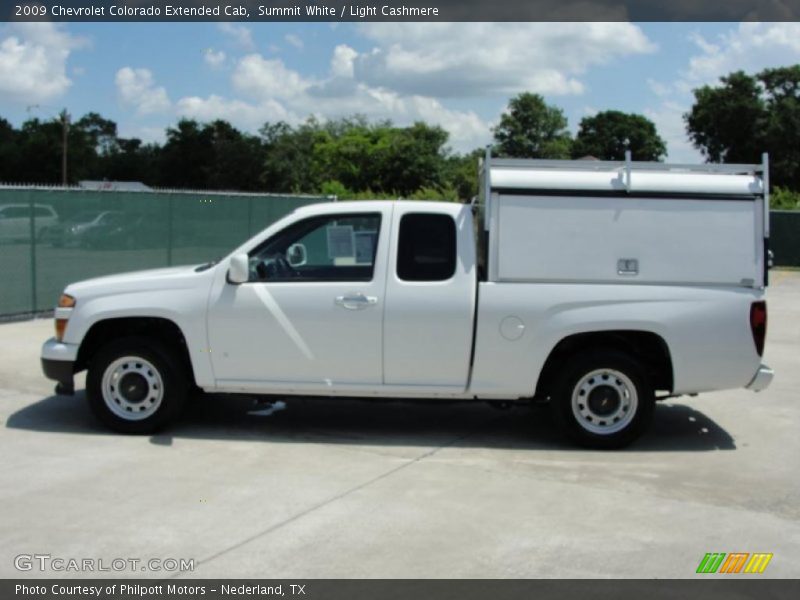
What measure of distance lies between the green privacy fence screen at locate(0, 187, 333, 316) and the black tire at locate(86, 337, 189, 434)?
6.41 m

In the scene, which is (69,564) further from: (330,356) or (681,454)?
(681,454)

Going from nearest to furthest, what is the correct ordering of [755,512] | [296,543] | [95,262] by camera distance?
[296,543]
[755,512]
[95,262]

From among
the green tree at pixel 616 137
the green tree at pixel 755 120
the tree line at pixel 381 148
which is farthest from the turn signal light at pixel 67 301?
the green tree at pixel 616 137

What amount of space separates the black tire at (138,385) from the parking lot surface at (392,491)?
0.17 m

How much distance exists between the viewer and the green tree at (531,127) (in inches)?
2608

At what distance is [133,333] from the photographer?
24.6ft

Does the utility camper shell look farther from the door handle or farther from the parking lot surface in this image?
the parking lot surface

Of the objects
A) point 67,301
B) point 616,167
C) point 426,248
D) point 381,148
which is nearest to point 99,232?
point 67,301

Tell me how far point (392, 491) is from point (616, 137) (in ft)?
252

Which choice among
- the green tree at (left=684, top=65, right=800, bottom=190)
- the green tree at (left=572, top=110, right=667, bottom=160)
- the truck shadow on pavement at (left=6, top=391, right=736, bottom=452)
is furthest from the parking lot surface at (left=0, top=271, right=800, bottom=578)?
the green tree at (left=572, top=110, right=667, bottom=160)

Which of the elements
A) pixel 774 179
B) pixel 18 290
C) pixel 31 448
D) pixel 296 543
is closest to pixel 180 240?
pixel 18 290

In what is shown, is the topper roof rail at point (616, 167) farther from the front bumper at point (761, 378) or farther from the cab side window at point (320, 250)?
the front bumper at point (761, 378)

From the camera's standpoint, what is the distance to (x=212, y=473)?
640 centimetres

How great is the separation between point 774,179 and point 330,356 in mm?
58068
